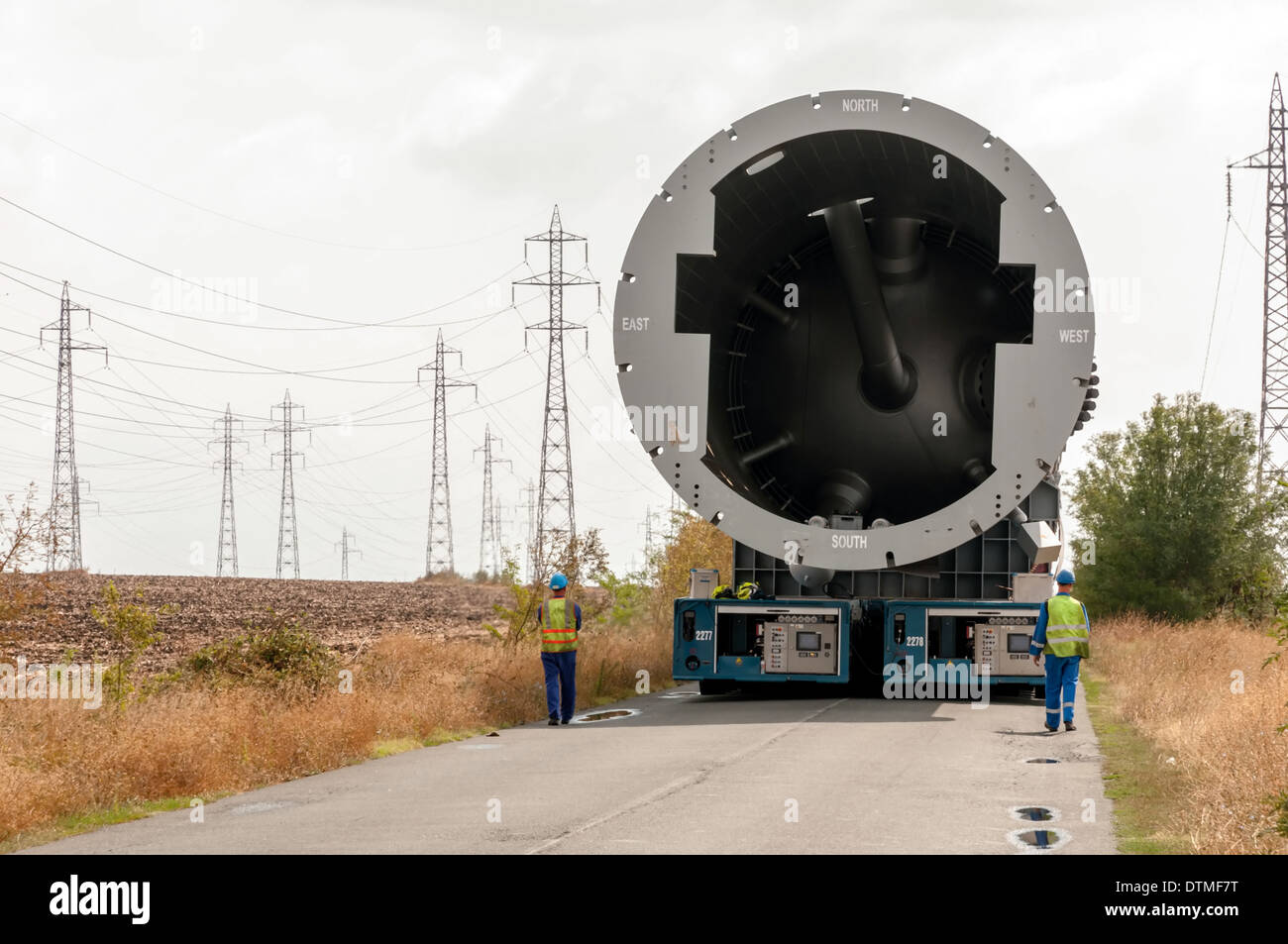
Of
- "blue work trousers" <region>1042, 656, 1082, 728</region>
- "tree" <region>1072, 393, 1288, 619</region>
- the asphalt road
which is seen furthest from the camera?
"tree" <region>1072, 393, 1288, 619</region>

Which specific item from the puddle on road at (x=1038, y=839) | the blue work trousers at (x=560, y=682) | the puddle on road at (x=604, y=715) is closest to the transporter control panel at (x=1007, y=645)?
the puddle on road at (x=604, y=715)

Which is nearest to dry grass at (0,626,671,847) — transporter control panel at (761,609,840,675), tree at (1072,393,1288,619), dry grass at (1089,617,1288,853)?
transporter control panel at (761,609,840,675)

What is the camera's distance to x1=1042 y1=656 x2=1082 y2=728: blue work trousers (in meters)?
12.8

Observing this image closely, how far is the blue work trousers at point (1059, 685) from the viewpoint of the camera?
12.8 m

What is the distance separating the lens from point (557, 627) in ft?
45.8

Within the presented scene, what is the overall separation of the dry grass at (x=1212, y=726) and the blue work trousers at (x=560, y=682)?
5005 mm

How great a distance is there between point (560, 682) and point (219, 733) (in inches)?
169

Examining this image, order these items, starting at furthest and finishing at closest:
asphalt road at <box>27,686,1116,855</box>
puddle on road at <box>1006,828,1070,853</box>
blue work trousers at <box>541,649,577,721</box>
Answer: blue work trousers at <box>541,649,577,721</box> < asphalt road at <box>27,686,1116,855</box> < puddle on road at <box>1006,828,1070,853</box>

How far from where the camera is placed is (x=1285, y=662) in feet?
47.0

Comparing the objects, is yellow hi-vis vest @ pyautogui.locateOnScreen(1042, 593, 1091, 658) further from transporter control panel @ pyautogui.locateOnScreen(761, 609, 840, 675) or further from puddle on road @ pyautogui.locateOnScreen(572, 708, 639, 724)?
puddle on road @ pyautogui.locateOnScreen(572, 708, 639, 724)

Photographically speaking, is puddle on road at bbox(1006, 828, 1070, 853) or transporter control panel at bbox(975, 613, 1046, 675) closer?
puddle on road at bbox(1006, 828, 1070, 853)

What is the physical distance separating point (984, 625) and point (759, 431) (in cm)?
357

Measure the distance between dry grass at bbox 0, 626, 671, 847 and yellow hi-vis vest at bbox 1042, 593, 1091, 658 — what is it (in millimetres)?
4927
